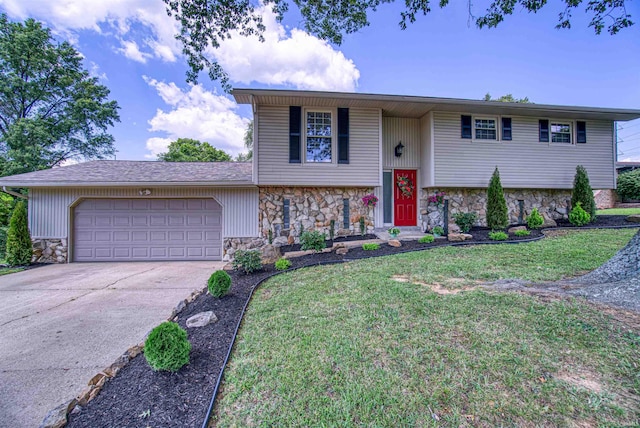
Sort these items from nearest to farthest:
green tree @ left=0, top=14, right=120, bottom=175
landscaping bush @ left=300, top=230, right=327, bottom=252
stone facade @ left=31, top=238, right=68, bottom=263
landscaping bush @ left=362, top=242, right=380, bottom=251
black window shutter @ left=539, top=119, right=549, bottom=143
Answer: landscaping bush @ left=300, top=230, right=327, bottom=252, landscaping bush @ left=362, top=242, right=380, bottom=251, stone facade @ left=31, top=238, right=68, bottom=263, black window shutter @ left=539, top=119, right=549, bottom=143, green tree @ left=0, top=14, right=120, bottom=175

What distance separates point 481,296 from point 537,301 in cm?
58

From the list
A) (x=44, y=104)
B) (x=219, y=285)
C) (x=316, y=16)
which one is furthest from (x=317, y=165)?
(x=44, y=104)

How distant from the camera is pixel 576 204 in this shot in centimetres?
851

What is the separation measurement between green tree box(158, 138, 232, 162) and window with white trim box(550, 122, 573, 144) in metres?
22.6

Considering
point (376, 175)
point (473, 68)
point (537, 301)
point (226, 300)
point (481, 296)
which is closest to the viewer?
point (537, 301)

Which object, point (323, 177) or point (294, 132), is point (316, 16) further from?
point (323, 177)

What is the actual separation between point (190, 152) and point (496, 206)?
22722mm

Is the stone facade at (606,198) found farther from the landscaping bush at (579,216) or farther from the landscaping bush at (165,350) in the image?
the landscaping bush at (165,350)

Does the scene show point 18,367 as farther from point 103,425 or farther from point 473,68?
point 473,68

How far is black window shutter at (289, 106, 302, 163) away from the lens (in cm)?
773

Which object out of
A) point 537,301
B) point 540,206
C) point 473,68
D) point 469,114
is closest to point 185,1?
point 537,301

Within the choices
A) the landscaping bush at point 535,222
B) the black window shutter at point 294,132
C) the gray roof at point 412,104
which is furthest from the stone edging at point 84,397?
the landscaping bush at point 535,222

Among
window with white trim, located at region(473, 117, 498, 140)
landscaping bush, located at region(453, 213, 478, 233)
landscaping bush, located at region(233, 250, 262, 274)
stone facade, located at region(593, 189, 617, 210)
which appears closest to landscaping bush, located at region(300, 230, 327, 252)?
landscaping bush, located at region(233, 250, 262, 274)

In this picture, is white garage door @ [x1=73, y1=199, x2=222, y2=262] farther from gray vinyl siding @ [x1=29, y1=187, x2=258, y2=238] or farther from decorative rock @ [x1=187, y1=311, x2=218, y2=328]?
decorative rock @ [x1=187, y1=311, x2=218, y2=328]
